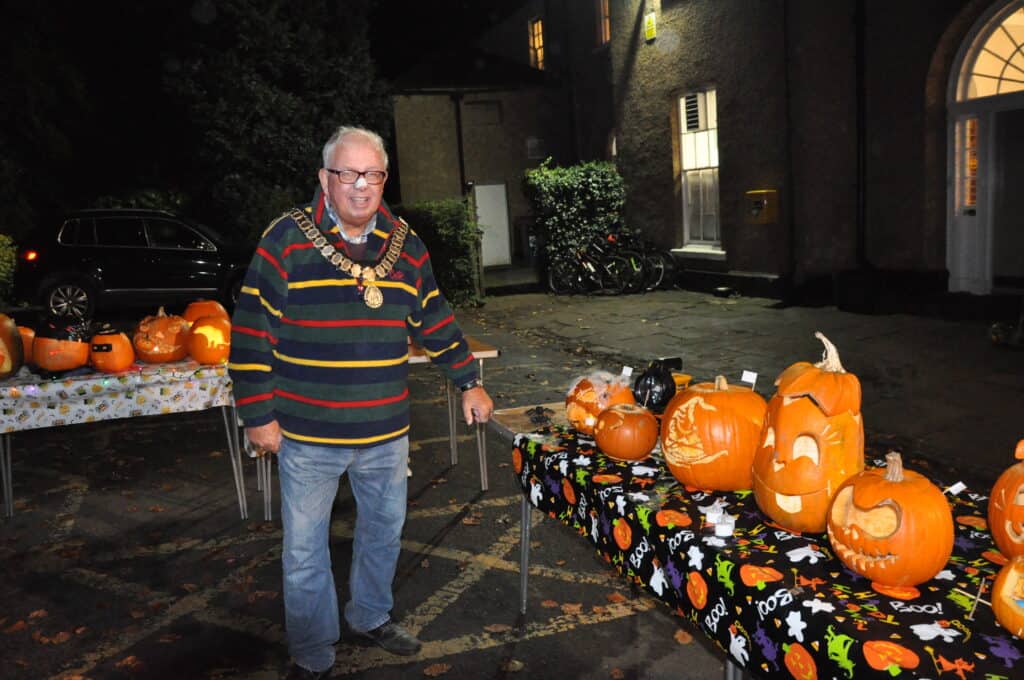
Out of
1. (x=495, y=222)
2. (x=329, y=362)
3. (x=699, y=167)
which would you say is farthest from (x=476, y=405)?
(x=495, y=222)

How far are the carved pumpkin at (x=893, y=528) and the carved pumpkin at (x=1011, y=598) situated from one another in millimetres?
184

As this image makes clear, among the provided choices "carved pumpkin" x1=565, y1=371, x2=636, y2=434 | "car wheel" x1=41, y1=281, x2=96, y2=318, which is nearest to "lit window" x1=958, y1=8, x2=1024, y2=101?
"carved pumpkin" x1=565, y1=371, x2=636, y2=434

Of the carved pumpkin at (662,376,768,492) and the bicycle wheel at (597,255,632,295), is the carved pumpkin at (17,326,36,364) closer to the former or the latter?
the carved pumpkin at (662,376,768,492)

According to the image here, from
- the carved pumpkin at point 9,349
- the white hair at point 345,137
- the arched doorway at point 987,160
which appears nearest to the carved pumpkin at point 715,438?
the white hair at point 345,137

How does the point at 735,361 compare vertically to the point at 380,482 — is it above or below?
below

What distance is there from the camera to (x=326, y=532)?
3344 mm

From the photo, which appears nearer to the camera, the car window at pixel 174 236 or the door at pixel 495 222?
the car window at pixel 174 236

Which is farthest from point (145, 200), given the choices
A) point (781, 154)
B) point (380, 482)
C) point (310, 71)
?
point (380, 482)

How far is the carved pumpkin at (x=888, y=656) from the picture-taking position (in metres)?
1.73

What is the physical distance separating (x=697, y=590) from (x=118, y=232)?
14123mm

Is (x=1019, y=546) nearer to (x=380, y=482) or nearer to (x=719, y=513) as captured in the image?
(x=719, y=513)

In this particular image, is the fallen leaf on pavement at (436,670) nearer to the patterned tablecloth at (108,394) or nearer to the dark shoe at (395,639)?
the dark shoe at (395,639)

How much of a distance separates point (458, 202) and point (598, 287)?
3185 mm

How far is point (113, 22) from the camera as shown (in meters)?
22.4
